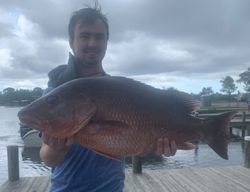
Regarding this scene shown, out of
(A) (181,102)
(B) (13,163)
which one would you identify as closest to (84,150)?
(A) (181,102)

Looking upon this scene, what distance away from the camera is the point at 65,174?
9.55 feet

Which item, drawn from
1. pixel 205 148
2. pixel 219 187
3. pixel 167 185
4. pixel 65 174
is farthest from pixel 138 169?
pixel 205 148

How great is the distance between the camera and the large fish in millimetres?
2332

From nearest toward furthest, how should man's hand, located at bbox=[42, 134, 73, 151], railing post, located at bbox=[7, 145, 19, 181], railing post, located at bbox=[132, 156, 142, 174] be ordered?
man's hand, located at bbox=[42, 134, 73, 151] < railing post, located at bbox=[7, 145, 19, 181] < railing post, located at bbox=[132, 156, 142, 174]

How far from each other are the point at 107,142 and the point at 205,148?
22067 millimetres

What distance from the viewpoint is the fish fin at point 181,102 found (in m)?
2.69

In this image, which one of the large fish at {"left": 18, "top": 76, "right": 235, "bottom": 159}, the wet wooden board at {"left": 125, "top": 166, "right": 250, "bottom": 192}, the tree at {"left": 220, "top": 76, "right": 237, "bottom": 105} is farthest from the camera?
the tree at {"left": 220, "top": 76, "right": 237, "bottom": 105}

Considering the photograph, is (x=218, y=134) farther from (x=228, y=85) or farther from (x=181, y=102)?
(x=228, y=85)

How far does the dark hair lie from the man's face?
1.3 inches

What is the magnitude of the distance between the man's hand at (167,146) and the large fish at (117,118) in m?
0.03

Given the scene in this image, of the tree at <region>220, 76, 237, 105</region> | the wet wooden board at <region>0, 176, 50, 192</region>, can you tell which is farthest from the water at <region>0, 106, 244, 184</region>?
the tree at <region>220, 76, 237, 105</region>

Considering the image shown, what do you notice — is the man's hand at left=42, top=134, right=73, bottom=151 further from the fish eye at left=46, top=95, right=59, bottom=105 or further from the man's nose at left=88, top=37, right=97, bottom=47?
the man's nose at left=88, top=37, right=97, bottom=47

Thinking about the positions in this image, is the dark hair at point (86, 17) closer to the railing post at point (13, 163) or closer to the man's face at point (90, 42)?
the man's face at point (90, 42)

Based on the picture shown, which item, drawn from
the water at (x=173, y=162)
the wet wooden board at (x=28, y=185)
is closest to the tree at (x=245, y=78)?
the water at (x=173, y=162)
